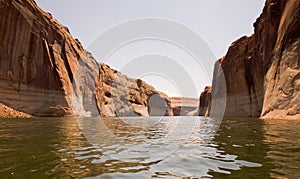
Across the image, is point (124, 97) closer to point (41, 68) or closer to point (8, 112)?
point (41, 68)

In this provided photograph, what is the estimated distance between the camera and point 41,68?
48906 mm

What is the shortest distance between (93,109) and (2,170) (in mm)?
62107

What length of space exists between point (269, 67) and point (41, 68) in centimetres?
4641

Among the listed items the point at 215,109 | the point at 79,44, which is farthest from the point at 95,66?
the point at 215,109

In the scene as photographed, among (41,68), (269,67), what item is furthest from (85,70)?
(269,67)

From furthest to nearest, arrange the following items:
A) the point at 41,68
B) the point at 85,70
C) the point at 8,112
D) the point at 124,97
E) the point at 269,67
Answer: the point at 124,97 < the point at 85,70 < the point at 41,68 < the point at 8,112 < the point at 269,67

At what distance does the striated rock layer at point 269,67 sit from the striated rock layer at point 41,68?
133ft

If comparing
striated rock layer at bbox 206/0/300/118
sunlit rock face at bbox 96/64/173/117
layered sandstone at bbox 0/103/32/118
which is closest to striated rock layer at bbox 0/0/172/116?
layered sandstone at bbox 0/103/32/118

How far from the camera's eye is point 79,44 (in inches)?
2729

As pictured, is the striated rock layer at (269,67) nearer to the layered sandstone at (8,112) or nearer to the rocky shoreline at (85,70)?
the rocky shoreline at (85,70)

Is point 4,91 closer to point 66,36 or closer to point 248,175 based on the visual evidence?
point 66,36

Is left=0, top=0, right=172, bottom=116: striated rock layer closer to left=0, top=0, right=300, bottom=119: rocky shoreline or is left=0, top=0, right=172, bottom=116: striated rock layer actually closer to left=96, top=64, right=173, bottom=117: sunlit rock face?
left=0, top=0, right=300, bottom=119: rocky shoreline

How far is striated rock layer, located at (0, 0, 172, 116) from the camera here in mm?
42000

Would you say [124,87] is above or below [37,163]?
above
